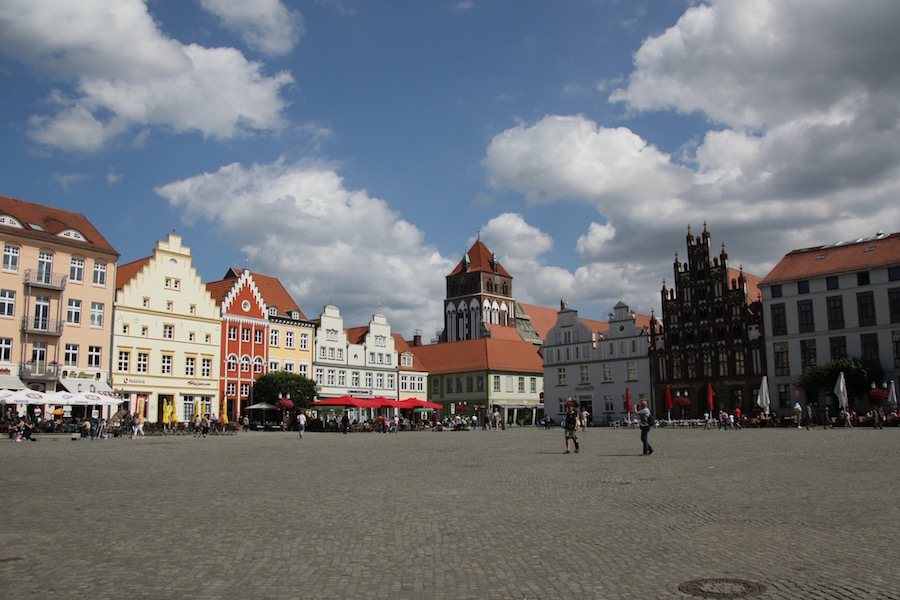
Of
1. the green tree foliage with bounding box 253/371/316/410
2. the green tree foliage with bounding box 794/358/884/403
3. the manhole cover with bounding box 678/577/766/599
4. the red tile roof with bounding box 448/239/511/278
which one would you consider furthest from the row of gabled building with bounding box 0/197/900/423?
the manhole cover with bounding box 678/577/766/599

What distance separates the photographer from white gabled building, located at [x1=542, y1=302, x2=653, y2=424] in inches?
3132

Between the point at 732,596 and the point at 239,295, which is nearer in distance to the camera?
the point at 732,596

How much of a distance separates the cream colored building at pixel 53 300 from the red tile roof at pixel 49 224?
2.4 inches

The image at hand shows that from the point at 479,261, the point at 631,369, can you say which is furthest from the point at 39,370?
the point at 479,261

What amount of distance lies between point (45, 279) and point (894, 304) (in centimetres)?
6227

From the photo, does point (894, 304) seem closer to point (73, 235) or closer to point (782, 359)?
point (782, 359)

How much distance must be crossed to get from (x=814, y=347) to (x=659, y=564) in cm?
6501

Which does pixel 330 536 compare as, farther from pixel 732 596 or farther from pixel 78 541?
pixel 732 596

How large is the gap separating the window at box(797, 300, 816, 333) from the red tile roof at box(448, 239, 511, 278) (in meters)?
66.8

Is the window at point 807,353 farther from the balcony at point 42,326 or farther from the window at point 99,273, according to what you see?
the balcony at point 42,326

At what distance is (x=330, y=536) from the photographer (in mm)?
9852

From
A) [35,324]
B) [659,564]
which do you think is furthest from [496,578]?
[35,324]

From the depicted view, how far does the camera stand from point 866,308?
2527 inches

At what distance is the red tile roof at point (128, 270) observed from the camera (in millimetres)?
61750
